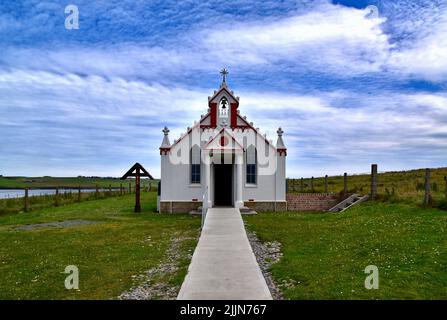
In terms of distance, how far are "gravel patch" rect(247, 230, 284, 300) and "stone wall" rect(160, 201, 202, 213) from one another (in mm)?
10388

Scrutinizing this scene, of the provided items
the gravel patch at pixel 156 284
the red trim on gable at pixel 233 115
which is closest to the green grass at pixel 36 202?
the red trim on gable at pixel 233 115

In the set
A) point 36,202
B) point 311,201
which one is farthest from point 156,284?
point 36,202

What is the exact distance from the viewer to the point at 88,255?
498 inches

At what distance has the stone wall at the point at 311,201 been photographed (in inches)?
1126

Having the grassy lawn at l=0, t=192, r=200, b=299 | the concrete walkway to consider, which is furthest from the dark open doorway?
the concrete walkway

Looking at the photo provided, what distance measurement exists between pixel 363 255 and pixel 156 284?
5.79 meters

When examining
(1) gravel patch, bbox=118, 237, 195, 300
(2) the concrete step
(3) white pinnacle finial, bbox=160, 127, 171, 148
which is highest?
(3) white pinnacle finial, bbox=160, 127, 171, 148

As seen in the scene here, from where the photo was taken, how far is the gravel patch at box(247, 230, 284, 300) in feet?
29.1

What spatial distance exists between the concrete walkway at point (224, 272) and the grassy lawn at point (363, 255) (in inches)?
27.9

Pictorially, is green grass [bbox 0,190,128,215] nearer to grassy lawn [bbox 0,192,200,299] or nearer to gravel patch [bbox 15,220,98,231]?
grassy lawn [bbox 0,192,200,299]

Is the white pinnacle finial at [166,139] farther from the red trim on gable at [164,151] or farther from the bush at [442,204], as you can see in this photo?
the bush at [442,204]
